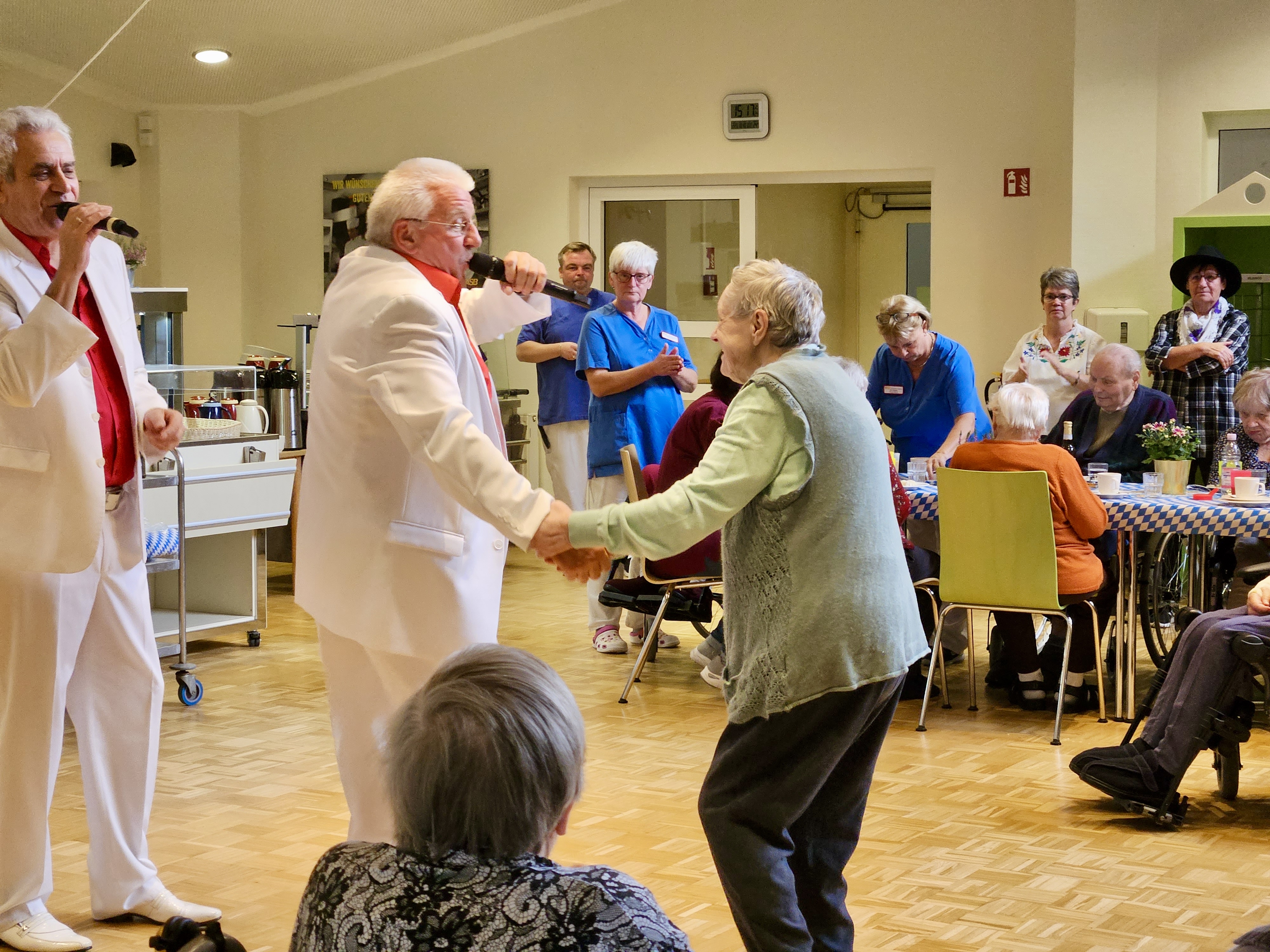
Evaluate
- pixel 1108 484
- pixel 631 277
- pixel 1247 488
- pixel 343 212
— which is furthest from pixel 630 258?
pixel 343 212

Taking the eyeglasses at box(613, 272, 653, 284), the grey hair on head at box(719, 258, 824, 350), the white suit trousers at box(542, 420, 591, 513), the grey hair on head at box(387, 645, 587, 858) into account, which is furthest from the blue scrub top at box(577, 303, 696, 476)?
the grey hair on head at box(387, 645, 587, 858)

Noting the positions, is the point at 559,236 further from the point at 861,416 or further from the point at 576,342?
the point at 861,416

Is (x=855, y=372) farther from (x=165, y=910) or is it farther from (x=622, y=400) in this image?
(x=165, y=910)

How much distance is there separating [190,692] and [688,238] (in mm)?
5130

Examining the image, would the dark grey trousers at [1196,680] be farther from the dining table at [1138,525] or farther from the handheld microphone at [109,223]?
the handheld microphone at [109,223]

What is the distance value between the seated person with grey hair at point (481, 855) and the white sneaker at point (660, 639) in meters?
→ 4.78

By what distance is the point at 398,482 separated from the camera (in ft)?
8.17

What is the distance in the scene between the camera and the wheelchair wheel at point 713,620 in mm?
5527

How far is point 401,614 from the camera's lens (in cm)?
250

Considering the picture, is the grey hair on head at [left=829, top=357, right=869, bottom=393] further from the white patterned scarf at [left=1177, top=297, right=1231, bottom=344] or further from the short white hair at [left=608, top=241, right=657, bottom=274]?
the white patterned scarf at [left=1177, top=297, right=1231, bottom=344]

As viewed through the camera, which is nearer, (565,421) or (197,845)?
(197,845)

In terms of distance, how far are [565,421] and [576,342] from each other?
43 cm

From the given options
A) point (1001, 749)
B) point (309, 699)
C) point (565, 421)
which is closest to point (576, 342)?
point (565, 421)

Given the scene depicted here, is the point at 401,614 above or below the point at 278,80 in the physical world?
below
